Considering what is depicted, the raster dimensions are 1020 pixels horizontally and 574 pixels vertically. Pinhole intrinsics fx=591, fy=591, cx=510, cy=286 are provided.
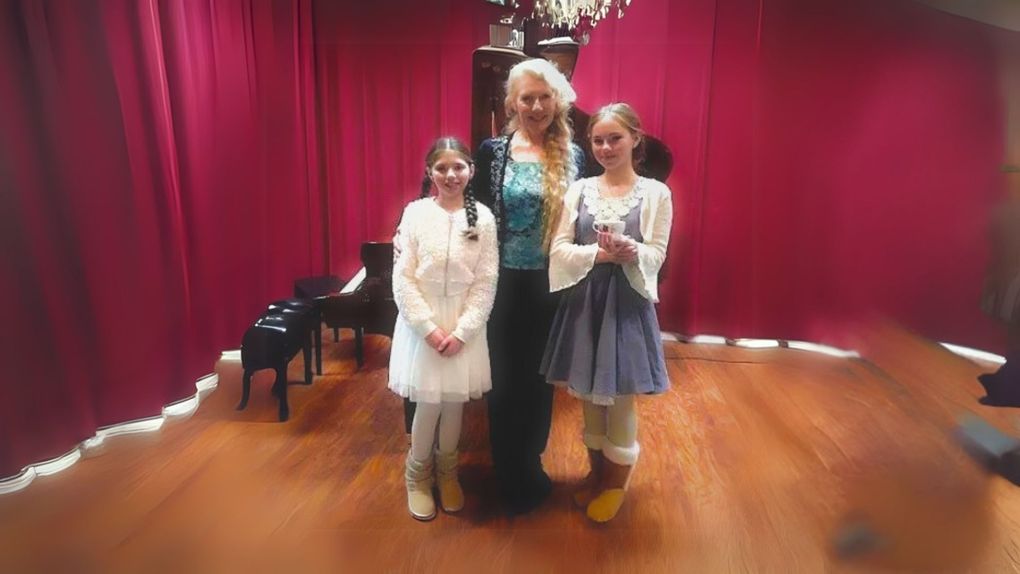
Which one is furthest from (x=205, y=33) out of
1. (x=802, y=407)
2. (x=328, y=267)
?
(x=802, y=407)

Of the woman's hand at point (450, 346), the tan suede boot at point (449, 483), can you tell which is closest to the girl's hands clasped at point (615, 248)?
the woman's hand at point (450, 346)

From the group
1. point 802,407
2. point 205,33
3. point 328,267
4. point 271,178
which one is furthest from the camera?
point 205,33

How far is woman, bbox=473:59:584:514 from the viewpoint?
1.24m

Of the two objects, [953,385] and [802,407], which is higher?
[953,385]

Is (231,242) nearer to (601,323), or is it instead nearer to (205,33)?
(205,33)

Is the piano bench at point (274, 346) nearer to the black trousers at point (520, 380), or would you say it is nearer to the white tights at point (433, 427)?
the white tights at point (433, 427)

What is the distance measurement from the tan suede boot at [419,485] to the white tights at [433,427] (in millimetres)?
17

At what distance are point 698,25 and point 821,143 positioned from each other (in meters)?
0.48

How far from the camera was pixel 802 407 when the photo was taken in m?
1.07

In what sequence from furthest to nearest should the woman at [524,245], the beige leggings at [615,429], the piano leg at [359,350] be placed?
the piano leg at [359,350], the beige leggings at [615,429], the woman at [524,245]

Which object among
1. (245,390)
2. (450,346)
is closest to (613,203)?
(450,346)

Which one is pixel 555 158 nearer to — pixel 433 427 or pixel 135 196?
pixel 433 427

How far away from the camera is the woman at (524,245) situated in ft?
4.08

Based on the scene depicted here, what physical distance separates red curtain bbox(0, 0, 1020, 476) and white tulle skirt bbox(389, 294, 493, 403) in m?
0.24
